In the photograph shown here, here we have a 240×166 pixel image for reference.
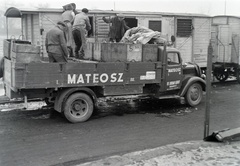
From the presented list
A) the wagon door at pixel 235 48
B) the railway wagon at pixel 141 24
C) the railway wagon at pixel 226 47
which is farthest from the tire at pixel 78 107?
the wagon door at pixel 235 48

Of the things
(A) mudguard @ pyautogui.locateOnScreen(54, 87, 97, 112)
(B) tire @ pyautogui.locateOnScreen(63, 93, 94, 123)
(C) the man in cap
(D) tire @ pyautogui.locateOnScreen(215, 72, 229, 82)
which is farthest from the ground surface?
(D) tire @ pyautogui.locateOnScreen(215, 72, 229, 82)

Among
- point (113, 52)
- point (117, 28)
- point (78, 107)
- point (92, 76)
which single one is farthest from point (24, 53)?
point (117, 28)

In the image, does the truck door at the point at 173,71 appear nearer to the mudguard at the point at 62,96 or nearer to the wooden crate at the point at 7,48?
the mudguard at the point at 62,96

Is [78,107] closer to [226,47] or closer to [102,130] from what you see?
[102,130]

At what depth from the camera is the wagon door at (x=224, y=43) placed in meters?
17.0

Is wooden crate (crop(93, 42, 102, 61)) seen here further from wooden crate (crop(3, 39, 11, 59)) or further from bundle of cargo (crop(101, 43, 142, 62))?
wooden crate (crop(3, 39, 11, 59))

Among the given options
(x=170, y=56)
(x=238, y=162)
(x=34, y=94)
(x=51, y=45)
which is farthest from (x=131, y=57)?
(x=238, y=162)

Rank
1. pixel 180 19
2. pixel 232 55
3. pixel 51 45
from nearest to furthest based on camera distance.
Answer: pixel 51 45 < pixel 180 19 < pixel 232 55

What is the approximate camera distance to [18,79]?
7.47 meters

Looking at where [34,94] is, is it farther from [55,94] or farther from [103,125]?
[103,125]

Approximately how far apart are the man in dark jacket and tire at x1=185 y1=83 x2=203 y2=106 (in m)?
4.23

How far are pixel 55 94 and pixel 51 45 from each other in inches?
54.9

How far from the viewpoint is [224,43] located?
17.0m

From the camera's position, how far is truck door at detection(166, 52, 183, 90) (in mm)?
9709
